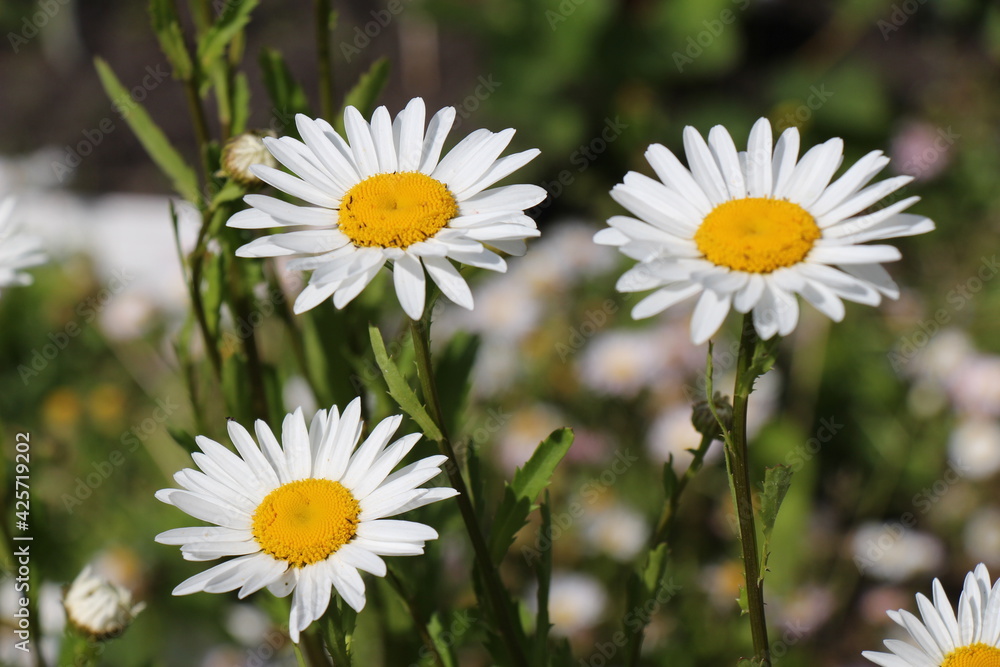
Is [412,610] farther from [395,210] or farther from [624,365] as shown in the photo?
[624,365]

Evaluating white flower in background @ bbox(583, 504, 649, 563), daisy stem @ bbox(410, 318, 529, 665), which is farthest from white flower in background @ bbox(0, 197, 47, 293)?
white flower in background @ bbox(583, 504, 649, 563)

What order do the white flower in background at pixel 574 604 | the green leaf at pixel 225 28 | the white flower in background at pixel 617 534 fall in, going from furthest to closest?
1. the white flower in background at pixel 617 534
2. the white flower in background at pixel 574 604
3. the green leaf at pixel 225 28

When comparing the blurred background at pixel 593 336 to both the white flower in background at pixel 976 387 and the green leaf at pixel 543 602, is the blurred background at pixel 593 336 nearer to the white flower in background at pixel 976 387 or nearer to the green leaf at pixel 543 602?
the white flower in background at pixel 976 387

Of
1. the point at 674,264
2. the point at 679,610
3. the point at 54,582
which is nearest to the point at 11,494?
the point at 54,582

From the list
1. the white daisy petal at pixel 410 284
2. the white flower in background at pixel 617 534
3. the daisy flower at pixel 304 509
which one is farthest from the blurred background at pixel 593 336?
the white daisy petal at pixel 410 284

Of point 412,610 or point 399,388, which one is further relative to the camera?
point 412,610

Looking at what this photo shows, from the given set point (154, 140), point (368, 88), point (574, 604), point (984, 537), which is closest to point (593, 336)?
point (574, 604)

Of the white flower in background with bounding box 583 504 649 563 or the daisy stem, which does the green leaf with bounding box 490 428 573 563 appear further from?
the white flower in background with bounding box 583 504 649 563
